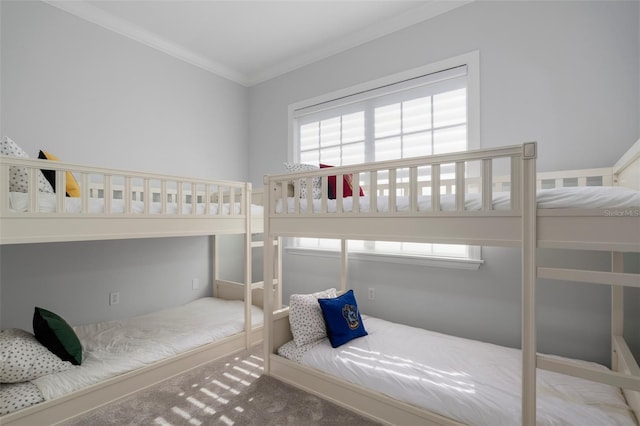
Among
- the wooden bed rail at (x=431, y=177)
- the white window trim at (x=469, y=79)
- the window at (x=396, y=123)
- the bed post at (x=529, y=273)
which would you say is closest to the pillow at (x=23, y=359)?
the wooden bed rail at (x=431, y=177)

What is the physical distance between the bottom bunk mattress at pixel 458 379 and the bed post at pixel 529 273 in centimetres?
20

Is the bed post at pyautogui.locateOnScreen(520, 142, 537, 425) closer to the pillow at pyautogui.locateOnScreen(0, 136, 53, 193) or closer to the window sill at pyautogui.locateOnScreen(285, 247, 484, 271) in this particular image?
the window sill at pyautogui.locateOnScreen(285, 247, 484, 271)

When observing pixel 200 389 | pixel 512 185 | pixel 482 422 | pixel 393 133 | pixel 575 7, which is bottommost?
pixel 200 389

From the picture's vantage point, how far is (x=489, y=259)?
233 cm

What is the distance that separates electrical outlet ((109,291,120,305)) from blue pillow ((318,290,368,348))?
1914 millimetres

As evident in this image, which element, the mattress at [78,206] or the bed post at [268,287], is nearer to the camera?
the mattress at [78,206]

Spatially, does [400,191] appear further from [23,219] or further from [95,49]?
[95,49]

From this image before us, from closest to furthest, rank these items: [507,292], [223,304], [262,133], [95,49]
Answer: [507,292] < [95,49] < [223,304] < [262,133]

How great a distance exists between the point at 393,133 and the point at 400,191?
550 mm

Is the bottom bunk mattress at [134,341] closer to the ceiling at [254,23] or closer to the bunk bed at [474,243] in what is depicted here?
the bunk bed at [474,243]

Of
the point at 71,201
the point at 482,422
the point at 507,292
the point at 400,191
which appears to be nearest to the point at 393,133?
the point at 400,191

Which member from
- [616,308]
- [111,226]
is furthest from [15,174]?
[616,308]

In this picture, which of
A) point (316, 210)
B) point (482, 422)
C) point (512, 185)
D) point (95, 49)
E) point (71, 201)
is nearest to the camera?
point (512, 185)

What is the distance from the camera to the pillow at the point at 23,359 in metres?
1.61
